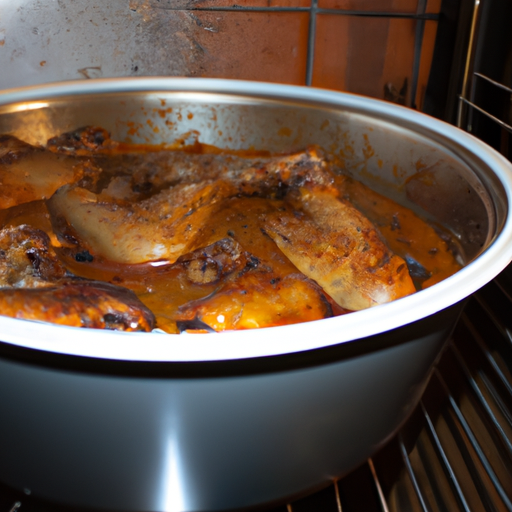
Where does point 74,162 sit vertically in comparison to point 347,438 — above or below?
above

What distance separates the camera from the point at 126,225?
752 millimetres

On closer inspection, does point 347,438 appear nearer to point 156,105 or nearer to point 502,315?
point 502,315

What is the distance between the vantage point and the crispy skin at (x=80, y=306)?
45cm

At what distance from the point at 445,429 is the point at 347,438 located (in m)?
0.42

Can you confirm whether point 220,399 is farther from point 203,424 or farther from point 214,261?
point 214,261

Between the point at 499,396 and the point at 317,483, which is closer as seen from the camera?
the point at 317,483

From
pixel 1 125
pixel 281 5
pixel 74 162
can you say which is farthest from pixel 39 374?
pixel 281 5

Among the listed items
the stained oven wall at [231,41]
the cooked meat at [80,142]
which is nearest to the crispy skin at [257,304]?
the cooked meat at [80,142]

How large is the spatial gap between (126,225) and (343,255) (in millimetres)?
328

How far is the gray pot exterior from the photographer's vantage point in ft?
1.37

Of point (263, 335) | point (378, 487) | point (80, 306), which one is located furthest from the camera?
point (378, 487)

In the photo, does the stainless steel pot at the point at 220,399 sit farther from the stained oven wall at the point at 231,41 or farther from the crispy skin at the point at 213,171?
the stained oven wall at the point at 231,41

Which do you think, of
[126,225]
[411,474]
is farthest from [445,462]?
[126,225]

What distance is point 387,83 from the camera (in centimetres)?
161
